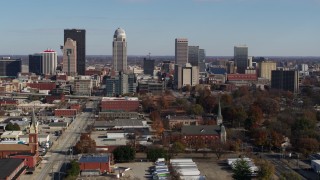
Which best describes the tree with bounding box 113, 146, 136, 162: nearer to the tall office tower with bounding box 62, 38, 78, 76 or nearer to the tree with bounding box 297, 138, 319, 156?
the tree with bounding box 297, 138, 319, 156

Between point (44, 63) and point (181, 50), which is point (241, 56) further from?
point (44, 63)

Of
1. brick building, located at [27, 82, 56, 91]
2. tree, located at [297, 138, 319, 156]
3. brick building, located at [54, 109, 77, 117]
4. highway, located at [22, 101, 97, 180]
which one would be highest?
brick building, located at [27, 82, 56, 91]

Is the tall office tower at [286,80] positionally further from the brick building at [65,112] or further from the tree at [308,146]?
the tree at [308,146]

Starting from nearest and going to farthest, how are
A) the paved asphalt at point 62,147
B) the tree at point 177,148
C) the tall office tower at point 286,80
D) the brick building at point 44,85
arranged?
the paved asphalt at point 62,147 < the tree at point 177,148 < the tall office tower at point 286,80 < the brick building at point 44,85

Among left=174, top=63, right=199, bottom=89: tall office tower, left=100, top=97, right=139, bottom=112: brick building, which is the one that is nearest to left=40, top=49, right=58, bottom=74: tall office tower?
left=174, top=63, right=199, bottom=89: tall office tower

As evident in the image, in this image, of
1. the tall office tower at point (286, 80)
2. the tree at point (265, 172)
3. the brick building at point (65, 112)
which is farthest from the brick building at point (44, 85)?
the tree at point (265, 172)

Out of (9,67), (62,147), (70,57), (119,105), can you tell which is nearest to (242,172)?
(62,147)
